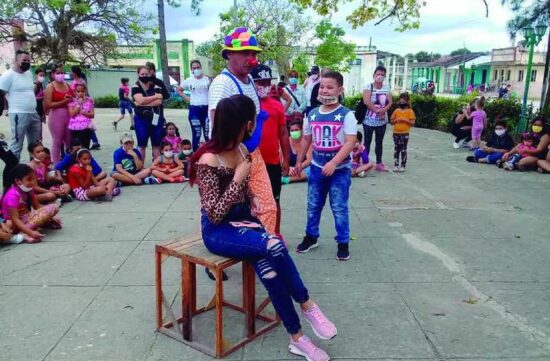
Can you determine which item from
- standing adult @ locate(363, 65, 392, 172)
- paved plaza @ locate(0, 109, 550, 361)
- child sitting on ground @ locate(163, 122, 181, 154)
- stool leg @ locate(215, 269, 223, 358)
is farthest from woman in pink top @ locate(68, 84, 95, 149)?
stool leg @ locate(215, 269, 223, 358)

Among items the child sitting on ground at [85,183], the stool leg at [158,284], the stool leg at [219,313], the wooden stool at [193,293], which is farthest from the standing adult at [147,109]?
the stool leg at [219,313]

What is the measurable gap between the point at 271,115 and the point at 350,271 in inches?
59.7

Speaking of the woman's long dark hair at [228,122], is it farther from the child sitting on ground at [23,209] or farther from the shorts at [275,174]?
the child sitting on ground at [23,209]

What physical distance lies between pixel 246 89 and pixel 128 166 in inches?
177

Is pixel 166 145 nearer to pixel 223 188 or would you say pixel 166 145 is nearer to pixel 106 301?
pixel 106 301

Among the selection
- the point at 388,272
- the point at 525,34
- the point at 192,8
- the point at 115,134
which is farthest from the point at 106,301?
the point at 192,8

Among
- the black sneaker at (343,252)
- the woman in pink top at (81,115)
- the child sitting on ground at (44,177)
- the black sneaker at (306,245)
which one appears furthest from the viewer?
the woman in pink top at (81,115)

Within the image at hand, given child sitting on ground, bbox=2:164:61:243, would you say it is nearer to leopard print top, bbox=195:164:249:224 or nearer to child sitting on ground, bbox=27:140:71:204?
child sitting on ground, bbox=27:140:71:204

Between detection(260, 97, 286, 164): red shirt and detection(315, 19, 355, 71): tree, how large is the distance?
78.4 ft

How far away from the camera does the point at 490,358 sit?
2.87 m

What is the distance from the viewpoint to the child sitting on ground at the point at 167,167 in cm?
772

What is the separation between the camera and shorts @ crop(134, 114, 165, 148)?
7910 mm

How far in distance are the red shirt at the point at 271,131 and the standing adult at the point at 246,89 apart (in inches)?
16.3

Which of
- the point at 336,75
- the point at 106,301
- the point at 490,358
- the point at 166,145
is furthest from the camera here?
the point at 166,145
